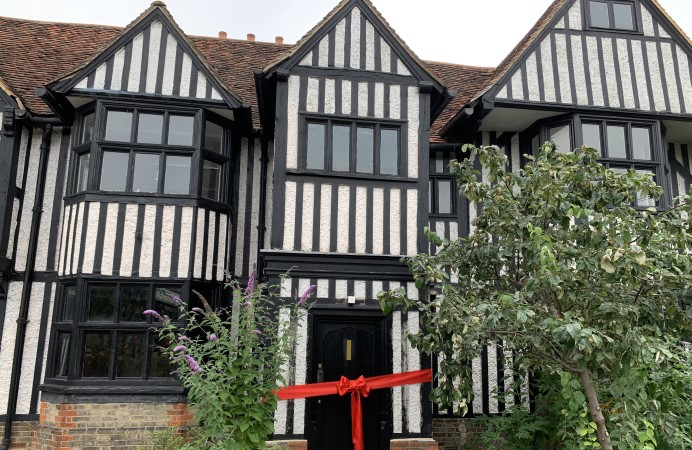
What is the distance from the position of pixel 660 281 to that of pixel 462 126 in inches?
220

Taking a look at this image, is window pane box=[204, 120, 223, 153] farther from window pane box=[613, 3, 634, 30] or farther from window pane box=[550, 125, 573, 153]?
window pane box=[613, 3, 634, 30]

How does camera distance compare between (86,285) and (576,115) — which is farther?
(576,115)

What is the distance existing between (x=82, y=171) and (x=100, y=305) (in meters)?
2.35

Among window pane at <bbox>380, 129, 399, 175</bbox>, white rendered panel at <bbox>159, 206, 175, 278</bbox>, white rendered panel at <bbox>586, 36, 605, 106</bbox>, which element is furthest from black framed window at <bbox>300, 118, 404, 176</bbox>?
white rendered panel at <bbox>586, 36, 605, 106</bbox>

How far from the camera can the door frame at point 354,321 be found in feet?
27.4

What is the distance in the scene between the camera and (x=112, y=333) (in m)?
9.09

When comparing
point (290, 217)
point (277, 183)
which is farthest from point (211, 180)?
point (290, 217)

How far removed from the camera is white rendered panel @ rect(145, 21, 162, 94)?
985 centimetres

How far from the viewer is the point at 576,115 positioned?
1040 cm

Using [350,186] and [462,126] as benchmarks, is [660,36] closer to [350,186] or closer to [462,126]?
[462,126]

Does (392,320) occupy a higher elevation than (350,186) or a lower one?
lower

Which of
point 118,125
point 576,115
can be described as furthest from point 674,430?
point 118,125

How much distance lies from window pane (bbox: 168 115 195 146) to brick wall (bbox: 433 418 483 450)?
646 centimetres

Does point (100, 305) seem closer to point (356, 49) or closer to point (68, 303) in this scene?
point (68, 303)
